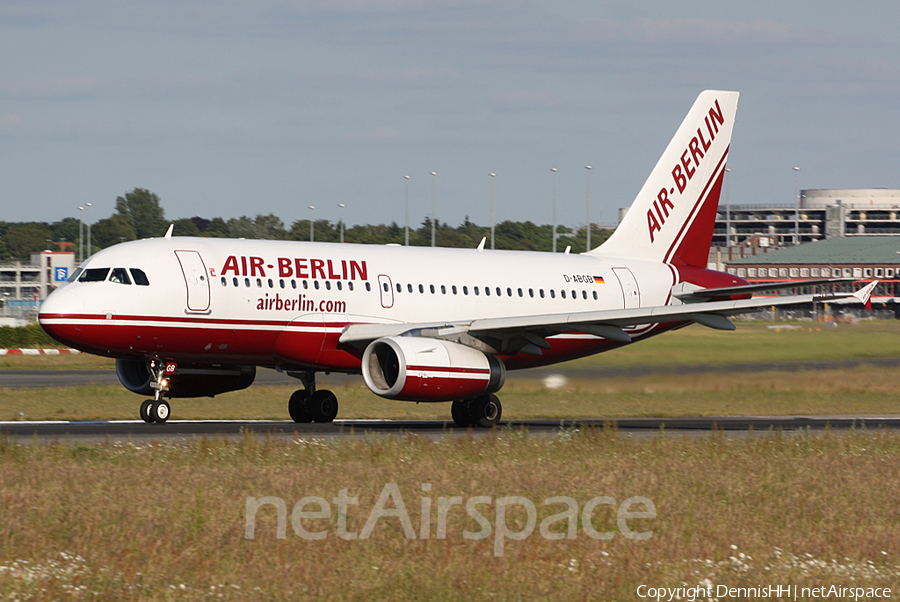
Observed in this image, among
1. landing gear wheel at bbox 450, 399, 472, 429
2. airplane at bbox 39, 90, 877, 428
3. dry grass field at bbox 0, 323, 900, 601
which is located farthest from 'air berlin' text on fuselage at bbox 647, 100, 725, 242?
dry grass field at bbox 0, 323, 900, 601

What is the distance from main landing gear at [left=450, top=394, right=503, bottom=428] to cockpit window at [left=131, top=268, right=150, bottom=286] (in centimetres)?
762

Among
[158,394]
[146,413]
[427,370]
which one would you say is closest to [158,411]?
[146,413]

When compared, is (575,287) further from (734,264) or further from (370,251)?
(734,264)

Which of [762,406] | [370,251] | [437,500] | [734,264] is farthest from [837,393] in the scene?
[734,264]

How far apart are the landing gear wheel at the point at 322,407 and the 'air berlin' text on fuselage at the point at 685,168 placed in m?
11.0

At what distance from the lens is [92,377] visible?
4850 cm

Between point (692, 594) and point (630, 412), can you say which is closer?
point (692, 594)

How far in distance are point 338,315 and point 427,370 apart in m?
3.25

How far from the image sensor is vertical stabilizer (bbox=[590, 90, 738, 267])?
3425 centimetres

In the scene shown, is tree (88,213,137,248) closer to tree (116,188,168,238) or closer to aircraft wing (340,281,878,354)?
tree (116,188,168,238)

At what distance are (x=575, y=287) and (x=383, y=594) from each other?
22.5 metres

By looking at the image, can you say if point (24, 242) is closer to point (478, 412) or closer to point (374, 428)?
point (478, 412)

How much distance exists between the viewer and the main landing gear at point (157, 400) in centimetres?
2552

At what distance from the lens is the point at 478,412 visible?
1086 inches
